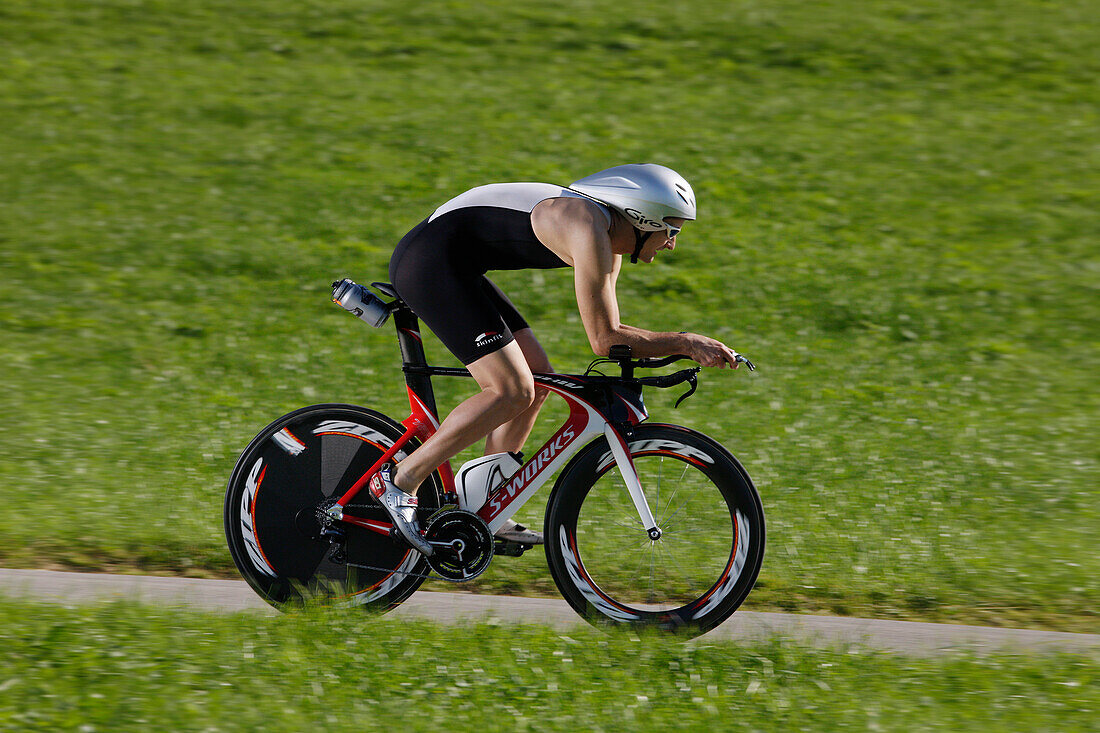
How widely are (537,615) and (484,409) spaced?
3.40 ft

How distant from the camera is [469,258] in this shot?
474cm

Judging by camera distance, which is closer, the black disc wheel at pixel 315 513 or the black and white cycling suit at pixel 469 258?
the black and white cycling suit at pixel 469 258

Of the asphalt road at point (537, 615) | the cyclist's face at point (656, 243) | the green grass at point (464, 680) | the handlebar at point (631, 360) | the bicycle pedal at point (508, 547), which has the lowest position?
the asphalt road at point (537, 615)

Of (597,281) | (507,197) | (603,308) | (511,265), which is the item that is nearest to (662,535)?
(603,308)

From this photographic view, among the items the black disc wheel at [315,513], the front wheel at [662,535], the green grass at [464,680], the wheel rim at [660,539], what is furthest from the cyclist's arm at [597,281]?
→ the green grass at [464,680]

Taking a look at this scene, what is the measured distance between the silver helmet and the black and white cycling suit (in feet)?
0.25

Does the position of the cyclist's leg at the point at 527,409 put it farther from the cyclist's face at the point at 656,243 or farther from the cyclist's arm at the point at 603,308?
the cyclist's face at the point at 656,243

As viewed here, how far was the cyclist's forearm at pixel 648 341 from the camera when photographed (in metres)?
4.54

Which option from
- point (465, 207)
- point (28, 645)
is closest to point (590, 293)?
point (465, 207)

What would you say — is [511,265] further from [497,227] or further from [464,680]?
[464,680]

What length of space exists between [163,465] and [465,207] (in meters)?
3.37

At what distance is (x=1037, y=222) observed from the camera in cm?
1209

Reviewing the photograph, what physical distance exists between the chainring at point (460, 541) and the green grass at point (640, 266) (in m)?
1.11

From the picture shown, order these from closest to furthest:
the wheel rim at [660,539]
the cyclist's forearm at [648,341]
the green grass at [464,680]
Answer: the green grass at [464,680] → the cyclist's forearm at [648,341] → the wheel rim at [660,539]
